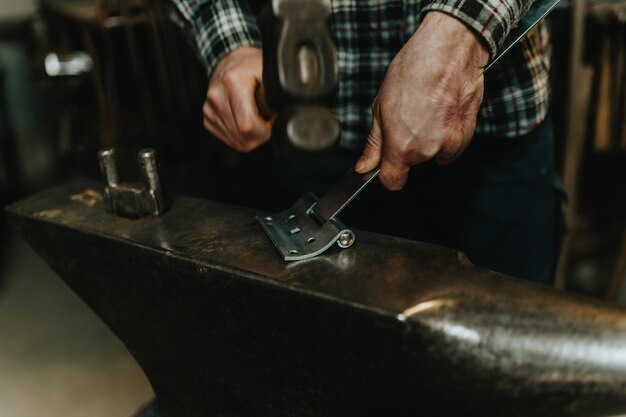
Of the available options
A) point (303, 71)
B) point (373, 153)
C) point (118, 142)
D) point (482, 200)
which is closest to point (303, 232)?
point (373, 153)

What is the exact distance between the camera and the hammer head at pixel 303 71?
1.78ft

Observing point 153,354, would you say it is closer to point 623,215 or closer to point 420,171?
point 420,171

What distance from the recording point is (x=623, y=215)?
2.34 meters

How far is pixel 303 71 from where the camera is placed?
0.56 meters

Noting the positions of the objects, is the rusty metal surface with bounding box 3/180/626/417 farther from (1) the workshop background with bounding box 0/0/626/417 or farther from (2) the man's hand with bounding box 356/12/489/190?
(1) the workshop background with bounding box 0/0/626/417

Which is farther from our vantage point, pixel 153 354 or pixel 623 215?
pixel 623 215

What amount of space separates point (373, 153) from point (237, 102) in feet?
0.71

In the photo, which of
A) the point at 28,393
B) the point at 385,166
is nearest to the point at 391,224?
the point at 385,166

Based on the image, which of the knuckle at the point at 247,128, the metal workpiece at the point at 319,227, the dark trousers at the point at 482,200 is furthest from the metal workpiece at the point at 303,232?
the dark trousers at the point at 482,200

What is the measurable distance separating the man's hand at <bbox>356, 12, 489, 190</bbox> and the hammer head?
0.15 metres

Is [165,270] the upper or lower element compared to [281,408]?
upper

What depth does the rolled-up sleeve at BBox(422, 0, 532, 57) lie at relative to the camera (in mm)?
709

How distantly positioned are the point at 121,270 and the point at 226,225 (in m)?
0.14

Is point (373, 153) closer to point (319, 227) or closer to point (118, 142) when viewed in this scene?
point (319, 227)
